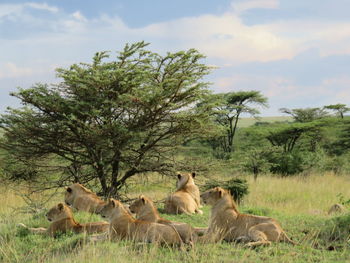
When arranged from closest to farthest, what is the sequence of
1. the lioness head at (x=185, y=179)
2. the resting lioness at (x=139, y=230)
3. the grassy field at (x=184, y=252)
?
the grassy field at (x=184, y=252) < the resting lioness at (x=139, y=230) < the lioness head at (x=185, y=179)

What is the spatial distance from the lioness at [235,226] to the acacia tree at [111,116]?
157 inches

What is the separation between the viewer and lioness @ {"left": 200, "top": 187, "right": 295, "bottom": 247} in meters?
6.83

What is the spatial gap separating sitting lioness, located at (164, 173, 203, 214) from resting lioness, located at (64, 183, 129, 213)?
173cm

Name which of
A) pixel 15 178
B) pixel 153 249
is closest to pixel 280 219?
pixel 153 249

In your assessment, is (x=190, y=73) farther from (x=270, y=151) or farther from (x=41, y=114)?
(x=270, y=151)

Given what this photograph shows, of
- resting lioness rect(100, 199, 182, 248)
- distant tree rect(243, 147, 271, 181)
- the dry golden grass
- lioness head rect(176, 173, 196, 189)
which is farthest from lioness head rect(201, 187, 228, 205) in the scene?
distant tree rect(243, 147, 271, 181)

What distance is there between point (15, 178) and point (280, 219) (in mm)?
7354

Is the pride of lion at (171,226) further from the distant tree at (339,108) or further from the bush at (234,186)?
the distant tree at (339,108)

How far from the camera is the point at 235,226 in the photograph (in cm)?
723

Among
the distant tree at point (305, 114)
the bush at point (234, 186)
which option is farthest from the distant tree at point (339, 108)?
the bush at point (234, 186)

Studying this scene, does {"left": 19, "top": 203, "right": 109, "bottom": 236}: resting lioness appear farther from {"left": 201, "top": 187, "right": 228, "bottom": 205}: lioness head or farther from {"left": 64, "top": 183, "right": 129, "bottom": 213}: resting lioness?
{"left": 201, "top": 187, "right": 228, "bottom": 205}: lioness head

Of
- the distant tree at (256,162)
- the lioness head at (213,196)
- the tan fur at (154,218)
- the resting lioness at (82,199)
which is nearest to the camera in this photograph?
the tan fur at (154,218)

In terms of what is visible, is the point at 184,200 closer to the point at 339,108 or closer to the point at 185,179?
the point at 185,179

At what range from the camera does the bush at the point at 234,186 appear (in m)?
12.9
